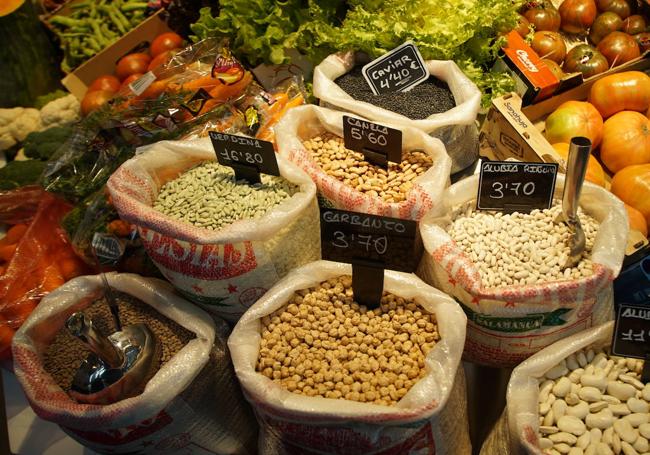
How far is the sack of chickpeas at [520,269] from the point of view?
1.09 metres

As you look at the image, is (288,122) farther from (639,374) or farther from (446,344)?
(639,374)

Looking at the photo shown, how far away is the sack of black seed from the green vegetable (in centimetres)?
109

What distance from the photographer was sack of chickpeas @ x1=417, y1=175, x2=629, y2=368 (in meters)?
1.09

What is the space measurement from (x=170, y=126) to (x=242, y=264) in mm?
706

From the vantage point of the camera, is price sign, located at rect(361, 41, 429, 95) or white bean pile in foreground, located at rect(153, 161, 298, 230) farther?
→ price sign, located at rect(361, 41, 429, 95)

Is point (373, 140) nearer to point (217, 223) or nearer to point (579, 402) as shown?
point (217, 223)

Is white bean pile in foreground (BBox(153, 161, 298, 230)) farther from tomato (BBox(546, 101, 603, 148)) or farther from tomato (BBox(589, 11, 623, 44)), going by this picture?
tomato (BBox(589, 11, 623, 44))

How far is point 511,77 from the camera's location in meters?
A: 1.79

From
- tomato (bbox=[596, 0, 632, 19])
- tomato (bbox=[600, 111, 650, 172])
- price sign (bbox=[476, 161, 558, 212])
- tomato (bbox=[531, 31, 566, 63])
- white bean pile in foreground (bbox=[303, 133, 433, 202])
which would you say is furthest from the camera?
tomato (bbox=[596, 0, 632, 19])

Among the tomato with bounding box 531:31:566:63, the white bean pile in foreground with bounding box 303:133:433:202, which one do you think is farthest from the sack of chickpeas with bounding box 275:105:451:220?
the tomato with bounding box 531:31:566:63

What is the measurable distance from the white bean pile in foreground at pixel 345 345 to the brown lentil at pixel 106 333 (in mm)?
253

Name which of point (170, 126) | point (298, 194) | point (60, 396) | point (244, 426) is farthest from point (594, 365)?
point (170, 126)

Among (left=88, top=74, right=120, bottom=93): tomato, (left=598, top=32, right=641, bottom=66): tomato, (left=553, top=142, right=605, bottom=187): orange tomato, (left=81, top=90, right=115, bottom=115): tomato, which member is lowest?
(left=553, top=142, right=605, bottom=187): orange tomato

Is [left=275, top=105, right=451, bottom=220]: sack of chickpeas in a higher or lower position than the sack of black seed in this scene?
lower
